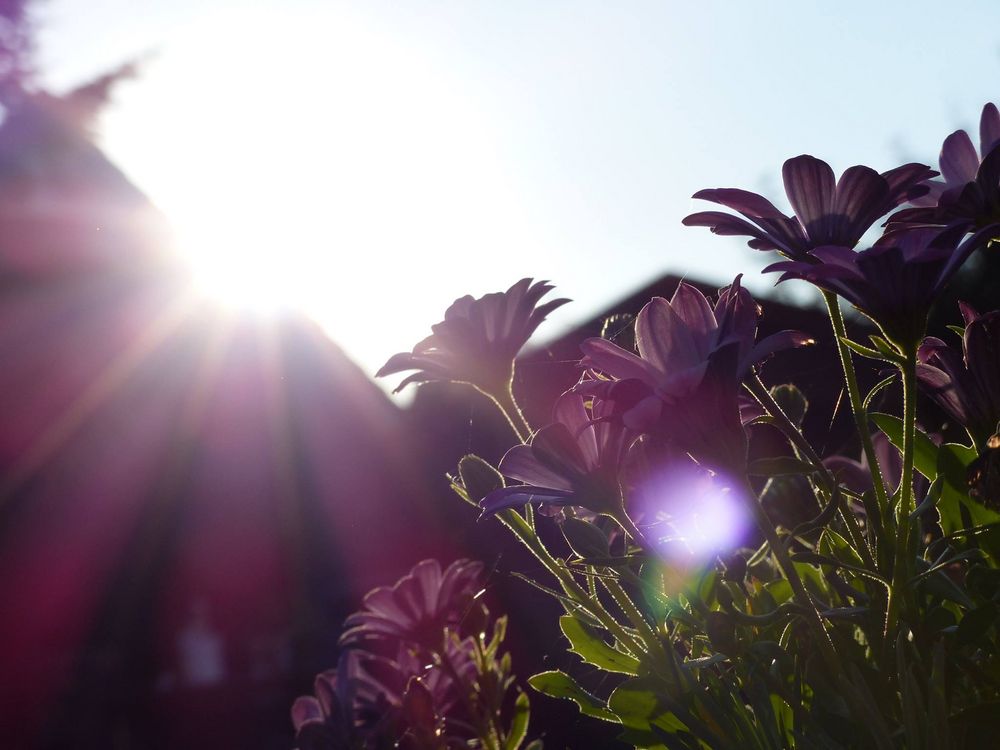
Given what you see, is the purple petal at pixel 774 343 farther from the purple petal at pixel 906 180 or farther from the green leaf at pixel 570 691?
the green leaf at pixel 570 691

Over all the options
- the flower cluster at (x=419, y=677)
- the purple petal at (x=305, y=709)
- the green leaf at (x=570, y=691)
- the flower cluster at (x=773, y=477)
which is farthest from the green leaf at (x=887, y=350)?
the purple petal at (x=305, y=709)

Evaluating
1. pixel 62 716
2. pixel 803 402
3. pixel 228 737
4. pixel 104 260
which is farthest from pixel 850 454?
pixel 104 260

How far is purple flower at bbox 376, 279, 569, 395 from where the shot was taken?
0.52 m

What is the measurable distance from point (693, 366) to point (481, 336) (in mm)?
162

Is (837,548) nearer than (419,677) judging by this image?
Yes

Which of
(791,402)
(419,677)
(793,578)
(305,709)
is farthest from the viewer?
(305,709)

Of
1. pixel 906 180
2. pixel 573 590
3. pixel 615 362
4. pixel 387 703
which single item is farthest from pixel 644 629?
pixel 387 703

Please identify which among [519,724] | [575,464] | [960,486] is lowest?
[519,724]

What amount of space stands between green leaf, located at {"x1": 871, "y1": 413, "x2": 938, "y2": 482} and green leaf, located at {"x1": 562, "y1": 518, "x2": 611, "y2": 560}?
0.18 metres

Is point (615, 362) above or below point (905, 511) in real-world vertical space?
above

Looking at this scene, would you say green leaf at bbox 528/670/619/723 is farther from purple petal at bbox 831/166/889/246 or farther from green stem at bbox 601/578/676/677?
purple petal at bbox 831/166/889/246

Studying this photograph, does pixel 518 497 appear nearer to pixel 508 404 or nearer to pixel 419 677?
pixel 508 404

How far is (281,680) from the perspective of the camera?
10.3ft

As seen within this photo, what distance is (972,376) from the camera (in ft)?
1.47
